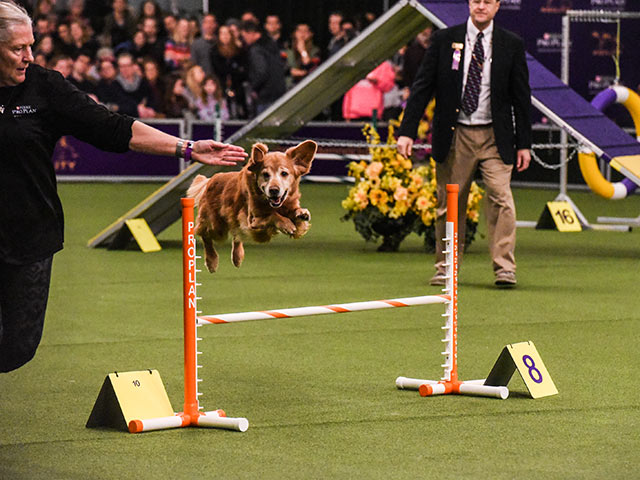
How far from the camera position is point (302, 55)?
1816 cm

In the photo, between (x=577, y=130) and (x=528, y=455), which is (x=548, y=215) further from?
(x=528, y=455)

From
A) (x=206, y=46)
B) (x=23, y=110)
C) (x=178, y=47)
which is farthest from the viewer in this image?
(x=178, y=47)

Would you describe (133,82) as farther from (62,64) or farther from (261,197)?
(261,197)

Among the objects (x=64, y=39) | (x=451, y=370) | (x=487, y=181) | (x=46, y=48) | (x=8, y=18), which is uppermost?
(x=8, y=18)

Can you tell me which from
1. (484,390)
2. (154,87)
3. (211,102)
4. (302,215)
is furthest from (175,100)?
(302,215)

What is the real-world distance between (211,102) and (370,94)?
2988 mm

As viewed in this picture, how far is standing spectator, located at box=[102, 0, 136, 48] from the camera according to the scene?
19.5 metres

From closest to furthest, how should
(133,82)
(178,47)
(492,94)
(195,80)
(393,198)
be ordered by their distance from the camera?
(492,94), (393,198), (195,80), (133,82), (178,47)

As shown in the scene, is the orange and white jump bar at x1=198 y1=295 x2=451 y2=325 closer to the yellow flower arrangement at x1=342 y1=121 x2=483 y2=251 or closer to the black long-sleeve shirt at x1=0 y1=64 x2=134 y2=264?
the black long-sleeve shirt at x1=0 y1=64 x2=134 y2=264

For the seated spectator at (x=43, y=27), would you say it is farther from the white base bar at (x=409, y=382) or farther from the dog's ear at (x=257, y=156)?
the dog's ear at (x=257, y=156)

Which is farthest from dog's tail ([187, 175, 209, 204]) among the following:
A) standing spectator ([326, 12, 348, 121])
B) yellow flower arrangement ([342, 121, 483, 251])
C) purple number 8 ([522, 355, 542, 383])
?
standing spectator ([326, 12, 348, 121])

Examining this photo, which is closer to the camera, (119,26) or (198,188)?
(198,188)

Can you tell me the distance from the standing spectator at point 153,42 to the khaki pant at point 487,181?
11.0 m

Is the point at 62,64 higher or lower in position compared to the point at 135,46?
lower
